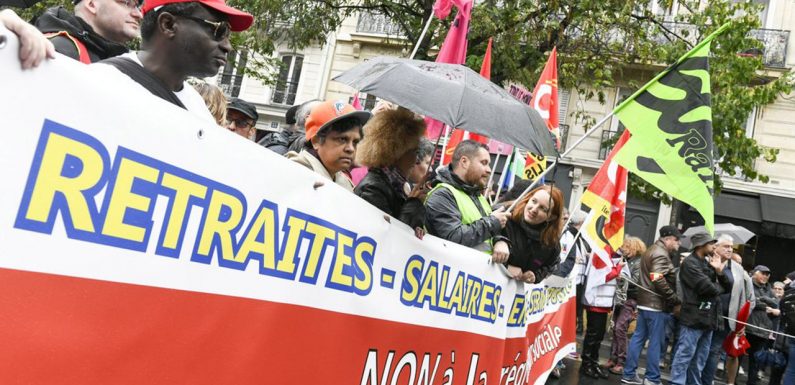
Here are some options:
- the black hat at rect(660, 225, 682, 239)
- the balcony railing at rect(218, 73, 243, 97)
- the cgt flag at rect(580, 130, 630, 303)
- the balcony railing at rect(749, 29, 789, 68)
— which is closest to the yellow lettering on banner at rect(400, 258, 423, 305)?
the cgt flag at rect(580, 130, 630, 303)

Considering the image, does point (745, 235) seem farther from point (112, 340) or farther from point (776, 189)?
point (112, 340)

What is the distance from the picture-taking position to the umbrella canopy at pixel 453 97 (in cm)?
291

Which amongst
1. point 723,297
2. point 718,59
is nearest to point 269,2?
point 718,59

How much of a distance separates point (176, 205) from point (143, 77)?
1.84 ft

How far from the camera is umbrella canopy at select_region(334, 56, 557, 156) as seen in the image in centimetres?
291

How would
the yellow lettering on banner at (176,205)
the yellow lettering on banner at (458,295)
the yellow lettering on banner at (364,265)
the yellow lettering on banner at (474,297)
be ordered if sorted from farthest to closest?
the yellow lettering on banner at (474,297) → the yellow lettering on banner at (458,295) → the yellow lettering on banner at (364,265) → the yellow lettering on banner at (176,205)

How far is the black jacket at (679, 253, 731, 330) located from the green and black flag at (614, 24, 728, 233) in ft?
10.3

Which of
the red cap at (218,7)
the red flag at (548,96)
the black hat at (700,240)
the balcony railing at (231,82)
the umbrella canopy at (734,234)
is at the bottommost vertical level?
the red cap at (218,7)

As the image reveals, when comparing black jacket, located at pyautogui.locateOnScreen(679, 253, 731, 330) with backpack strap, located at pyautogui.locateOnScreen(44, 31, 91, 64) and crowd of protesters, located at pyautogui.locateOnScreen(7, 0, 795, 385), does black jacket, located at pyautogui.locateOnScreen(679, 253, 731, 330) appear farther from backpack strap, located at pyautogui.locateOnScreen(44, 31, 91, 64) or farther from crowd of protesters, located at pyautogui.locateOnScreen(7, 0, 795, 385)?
backpack strap, located at pyautogui.locateOnScreen(44, 31, 91, 64)

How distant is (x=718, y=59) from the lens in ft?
38.2

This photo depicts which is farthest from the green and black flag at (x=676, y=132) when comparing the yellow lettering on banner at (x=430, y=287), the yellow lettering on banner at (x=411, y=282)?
the yellow lettering on banner at (x=411, y=282)

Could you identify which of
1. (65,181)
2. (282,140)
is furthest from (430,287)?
(282,140)

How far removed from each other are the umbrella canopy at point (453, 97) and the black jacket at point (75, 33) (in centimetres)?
104

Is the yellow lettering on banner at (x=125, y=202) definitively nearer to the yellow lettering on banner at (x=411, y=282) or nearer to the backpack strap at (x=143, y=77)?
the backpack strap at (x=143, y=77)
